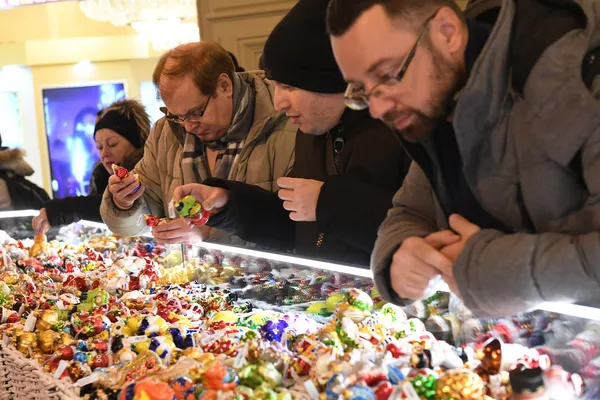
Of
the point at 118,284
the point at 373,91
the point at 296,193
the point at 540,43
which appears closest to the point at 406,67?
the point at 373,91

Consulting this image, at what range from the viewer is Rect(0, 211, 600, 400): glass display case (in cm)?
125

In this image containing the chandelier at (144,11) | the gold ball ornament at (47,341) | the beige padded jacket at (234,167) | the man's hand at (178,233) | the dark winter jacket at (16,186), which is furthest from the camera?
the chandelier at (144,11)

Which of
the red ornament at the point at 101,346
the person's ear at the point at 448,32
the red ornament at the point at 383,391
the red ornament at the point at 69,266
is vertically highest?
the person's ear at the point at 448,32

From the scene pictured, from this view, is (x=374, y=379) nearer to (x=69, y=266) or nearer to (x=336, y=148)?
(x=336, y=148)

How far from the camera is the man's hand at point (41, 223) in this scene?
322 centimetres

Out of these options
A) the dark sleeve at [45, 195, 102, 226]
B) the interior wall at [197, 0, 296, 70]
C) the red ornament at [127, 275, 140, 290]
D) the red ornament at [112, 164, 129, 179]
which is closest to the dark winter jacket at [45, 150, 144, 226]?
the dark sleeve at [45, 195, 102, 226]

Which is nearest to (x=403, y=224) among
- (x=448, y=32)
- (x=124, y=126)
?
(x=448, y=32)

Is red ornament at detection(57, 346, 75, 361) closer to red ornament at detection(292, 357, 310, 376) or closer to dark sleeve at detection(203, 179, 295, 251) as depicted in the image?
red ornament at detection(292, 357, 310, 376)

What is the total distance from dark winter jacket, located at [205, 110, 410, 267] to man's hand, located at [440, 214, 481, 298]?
51cm

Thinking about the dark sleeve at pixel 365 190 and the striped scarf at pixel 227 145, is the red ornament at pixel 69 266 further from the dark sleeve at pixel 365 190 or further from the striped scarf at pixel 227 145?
the dark sleeve at pixel 365 190

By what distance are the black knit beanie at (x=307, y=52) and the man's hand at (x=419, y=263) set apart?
766 millimetres

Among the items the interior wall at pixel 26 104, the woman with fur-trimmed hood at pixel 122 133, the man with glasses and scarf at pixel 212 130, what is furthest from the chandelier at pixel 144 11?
the interior wall at pixel 26 104

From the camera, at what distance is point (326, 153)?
2152 millimetres

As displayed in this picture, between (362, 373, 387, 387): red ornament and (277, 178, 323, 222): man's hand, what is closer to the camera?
(362, 373, 387, 387): red ornament
